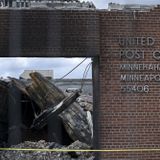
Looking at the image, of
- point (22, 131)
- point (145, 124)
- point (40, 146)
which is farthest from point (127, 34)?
point (22, 131)

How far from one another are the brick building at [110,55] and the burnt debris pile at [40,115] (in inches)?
123

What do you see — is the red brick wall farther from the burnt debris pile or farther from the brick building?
the burnt debris pile

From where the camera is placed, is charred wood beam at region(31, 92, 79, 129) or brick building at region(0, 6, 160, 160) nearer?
brick building at region(0, 6, 160, 160)

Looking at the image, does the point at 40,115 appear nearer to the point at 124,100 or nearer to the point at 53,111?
the point at 53,111

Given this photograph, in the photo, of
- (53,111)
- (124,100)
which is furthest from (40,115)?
(124,100)

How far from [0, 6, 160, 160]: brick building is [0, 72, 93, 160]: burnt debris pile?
3.12 metres

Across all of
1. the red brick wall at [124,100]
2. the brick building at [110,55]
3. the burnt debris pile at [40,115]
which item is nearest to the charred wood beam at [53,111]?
the burnt debris pile at [40,115]

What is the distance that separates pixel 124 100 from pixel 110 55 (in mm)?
1264

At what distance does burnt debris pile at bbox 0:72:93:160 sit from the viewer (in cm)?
1828

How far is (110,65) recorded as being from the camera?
1468 cm

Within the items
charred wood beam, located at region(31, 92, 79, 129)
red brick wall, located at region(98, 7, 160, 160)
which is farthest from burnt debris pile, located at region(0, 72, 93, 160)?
red brick wall, located at region(98, 7, 160, 160)

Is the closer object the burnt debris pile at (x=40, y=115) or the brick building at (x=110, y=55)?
the brick building at (x=110, y=55)

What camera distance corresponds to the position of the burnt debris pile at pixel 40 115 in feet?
60.0

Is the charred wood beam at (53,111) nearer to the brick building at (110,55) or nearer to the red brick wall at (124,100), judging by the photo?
the brick building at (110,55)
